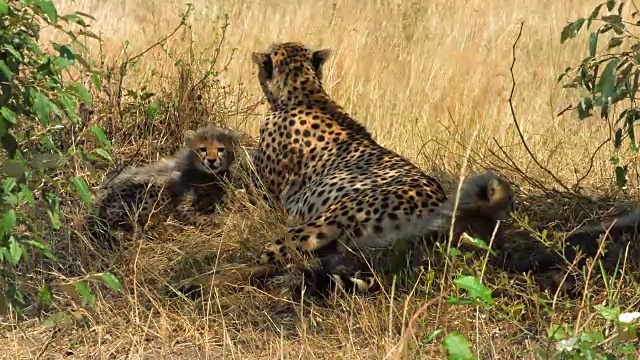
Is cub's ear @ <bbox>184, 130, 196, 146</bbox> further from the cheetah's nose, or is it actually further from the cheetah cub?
the cheetah's nose

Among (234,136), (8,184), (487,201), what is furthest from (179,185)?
(8,184)

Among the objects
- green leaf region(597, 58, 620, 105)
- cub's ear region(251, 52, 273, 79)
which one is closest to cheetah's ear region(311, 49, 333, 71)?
cub's ear region(251, 52, 273, 79)

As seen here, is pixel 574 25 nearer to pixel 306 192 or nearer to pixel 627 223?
pixel 627 223

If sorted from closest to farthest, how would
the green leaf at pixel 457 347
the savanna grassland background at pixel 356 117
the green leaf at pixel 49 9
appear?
the green leaf at pixel 457 347
the green leaf at pixel 49 9
the savanna grassland background at pixel 356 117

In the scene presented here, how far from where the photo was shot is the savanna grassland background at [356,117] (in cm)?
338

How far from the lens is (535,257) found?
13.3ft

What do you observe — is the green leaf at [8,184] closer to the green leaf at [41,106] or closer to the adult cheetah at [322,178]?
the green leaf at [41,106]

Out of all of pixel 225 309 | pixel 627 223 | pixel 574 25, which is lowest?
pixel 225 309

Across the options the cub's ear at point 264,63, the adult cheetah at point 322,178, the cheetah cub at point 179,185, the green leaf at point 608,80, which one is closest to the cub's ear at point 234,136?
the cheetah cub at point 179,185

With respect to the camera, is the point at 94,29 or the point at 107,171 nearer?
the point at 107,171

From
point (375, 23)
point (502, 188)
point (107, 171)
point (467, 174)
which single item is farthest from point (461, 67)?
point (502, 188)

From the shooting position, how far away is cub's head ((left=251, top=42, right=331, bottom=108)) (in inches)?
210

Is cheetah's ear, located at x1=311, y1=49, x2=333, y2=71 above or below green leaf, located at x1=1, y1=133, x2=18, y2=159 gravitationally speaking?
below

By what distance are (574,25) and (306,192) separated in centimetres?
169
